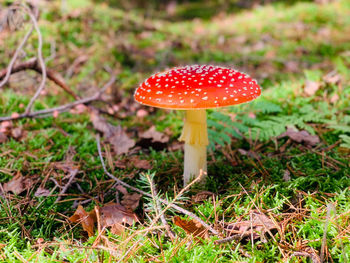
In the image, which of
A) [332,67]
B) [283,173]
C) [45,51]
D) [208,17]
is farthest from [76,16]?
[208,17]

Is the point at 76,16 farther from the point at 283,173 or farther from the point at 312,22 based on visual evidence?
the point at 312,22

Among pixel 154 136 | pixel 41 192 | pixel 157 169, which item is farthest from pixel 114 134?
pixel 41 192

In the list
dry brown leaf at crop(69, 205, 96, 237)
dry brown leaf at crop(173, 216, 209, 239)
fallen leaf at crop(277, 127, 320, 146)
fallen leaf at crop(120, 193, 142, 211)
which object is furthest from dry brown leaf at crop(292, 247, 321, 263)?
fallen leaf at crop(277, 127, 320, 146)

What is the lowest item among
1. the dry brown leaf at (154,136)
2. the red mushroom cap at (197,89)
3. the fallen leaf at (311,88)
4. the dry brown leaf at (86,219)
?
the dry brown leaf at (154,136)

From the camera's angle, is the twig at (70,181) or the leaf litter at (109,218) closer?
the leaf litter at (109,218)

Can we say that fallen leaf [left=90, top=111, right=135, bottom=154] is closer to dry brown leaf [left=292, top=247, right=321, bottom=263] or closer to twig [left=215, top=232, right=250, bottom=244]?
twig [left=215, top=232, right=250, bottom=244]

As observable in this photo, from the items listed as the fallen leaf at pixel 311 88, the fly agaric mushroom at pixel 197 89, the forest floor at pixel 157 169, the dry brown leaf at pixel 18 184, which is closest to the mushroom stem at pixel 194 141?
the forest floor at pixel 157 169

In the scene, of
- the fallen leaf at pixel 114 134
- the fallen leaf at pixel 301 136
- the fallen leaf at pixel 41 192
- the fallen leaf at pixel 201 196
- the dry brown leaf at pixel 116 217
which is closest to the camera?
the dry brown leaf at pixel 116 217

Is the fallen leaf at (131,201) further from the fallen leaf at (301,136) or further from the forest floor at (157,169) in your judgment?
the fallen leaf at (301,136)
